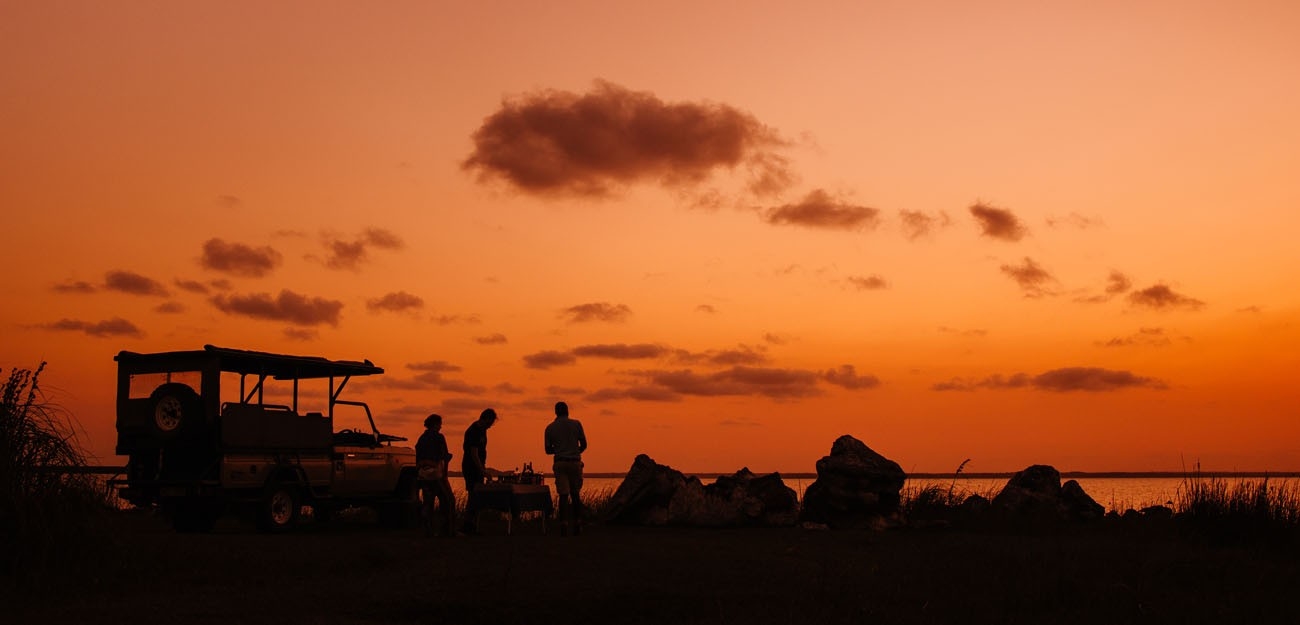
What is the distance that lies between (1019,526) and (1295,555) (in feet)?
17.8

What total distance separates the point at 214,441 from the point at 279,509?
178 cm

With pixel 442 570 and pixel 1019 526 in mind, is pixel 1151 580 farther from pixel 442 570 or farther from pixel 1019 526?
pixel 442 570

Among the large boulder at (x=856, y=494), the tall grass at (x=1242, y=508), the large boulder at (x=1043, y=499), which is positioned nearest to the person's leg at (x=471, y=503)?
the large boulder at (x=856, y=494)

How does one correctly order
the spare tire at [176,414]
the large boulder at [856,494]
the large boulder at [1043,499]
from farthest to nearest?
the large boulder at [1043,499]
the large boulder at [856,494]
the spare tire at [176,414]

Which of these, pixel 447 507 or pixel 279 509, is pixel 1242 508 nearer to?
pixel 447 507

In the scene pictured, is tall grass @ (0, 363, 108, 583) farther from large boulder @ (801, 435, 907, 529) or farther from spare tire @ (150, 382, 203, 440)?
large boulder @ (801, 435, 907, 529)

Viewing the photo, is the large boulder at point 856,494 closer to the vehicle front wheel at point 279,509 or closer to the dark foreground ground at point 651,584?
the dark foreground ground at point 651,584

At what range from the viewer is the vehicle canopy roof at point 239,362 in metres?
21.7

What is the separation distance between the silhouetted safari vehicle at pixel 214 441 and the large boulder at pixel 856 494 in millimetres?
9743

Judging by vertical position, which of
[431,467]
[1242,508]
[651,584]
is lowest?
[651,584]

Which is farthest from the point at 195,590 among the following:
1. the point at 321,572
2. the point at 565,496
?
the point at 565,496

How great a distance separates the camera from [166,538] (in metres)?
17.3

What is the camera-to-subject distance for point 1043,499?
26531mm

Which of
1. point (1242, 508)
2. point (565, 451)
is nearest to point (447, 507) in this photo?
point (565, 451)
